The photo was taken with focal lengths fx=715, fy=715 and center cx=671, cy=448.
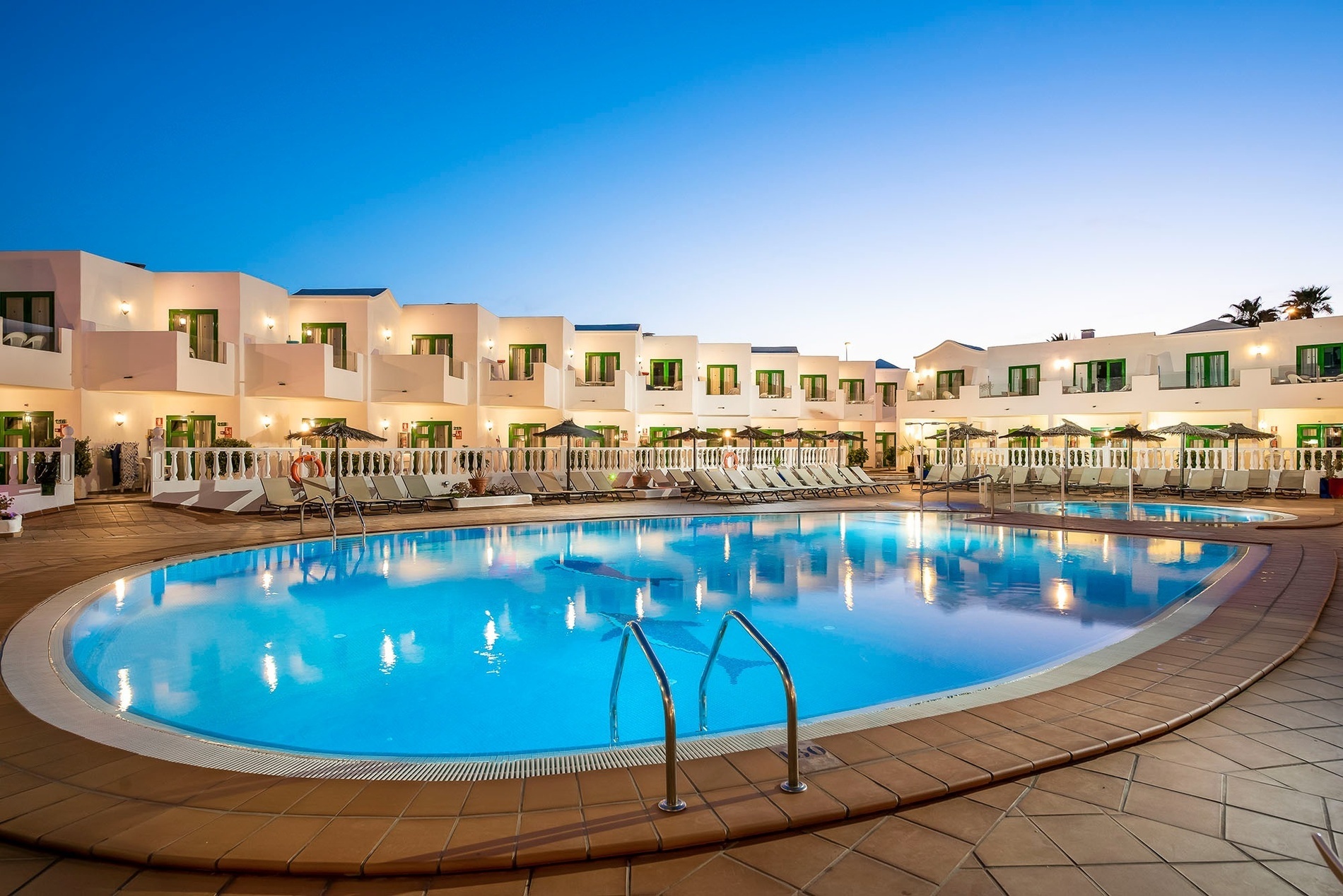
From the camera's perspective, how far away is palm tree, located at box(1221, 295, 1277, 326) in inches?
2041

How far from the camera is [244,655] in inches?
244

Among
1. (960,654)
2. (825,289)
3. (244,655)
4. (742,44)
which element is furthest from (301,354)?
(825,289)

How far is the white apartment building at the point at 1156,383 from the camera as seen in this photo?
93.1ft

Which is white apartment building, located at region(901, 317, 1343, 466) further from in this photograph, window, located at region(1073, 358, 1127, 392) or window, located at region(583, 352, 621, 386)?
window, located at region(583, 352, 621, 386)

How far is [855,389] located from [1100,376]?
12235 mm

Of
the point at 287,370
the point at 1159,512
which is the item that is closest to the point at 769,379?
the point at 1159,512

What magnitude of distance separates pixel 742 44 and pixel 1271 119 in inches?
554

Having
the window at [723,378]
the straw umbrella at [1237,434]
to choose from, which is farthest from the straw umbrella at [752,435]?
the straw umbrella at [1237,434]

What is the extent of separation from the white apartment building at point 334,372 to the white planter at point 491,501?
7.18m

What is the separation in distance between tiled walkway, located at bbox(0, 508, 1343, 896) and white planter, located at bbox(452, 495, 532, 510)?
15563 millimetres

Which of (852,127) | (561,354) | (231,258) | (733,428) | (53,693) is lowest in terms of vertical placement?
(53,693)

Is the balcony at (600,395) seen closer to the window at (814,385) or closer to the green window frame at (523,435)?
the green window frame at (523,435)

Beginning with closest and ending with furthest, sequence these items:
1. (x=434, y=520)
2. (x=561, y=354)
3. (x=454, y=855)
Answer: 1. (x=454, y=855)
2. (x=434, y=520)
3. (x=561, y=354)

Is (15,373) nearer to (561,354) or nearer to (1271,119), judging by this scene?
(561,354)
